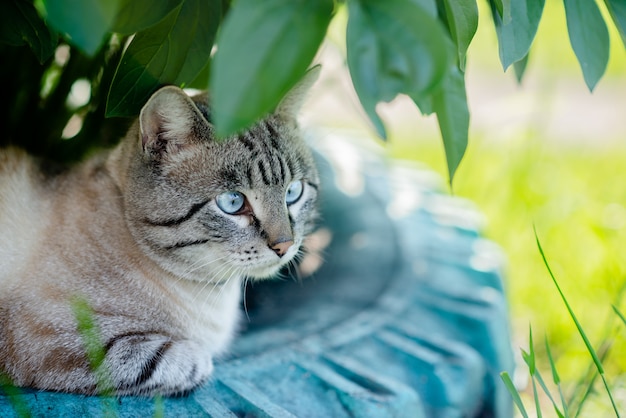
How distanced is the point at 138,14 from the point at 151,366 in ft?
2.11

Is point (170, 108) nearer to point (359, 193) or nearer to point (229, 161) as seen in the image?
point (229, 161)

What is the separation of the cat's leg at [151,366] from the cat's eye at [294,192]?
0.40m

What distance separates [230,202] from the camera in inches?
53.6

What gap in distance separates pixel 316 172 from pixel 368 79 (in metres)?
0.84

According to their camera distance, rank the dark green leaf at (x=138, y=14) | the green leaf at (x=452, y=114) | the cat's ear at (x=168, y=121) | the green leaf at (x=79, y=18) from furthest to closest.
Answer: the cat's ear at (x=168, y=121) < the green leaf at (x=452, y=114) < the dark green leaf at (x=138, y=14) < the green leaf at (x=79, y=18)

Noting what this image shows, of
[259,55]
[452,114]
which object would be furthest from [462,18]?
[259,55]

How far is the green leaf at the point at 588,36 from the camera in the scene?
1090mm

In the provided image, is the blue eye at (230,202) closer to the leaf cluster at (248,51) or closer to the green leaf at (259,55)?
the leaf cluster at (248,51)

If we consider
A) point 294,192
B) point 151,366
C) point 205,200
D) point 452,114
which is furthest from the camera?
point 294,192

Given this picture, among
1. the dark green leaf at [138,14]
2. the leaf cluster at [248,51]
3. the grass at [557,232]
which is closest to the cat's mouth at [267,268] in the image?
the leaf cluster at [248,51]

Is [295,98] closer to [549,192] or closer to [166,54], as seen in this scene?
[166,54]

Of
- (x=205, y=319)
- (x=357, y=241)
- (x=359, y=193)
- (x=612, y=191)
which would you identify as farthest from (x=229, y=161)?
(x=612, y=191)

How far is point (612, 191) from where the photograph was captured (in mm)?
3025

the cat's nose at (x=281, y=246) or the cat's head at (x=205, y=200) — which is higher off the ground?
the cat's head at (x=205, y=200)
